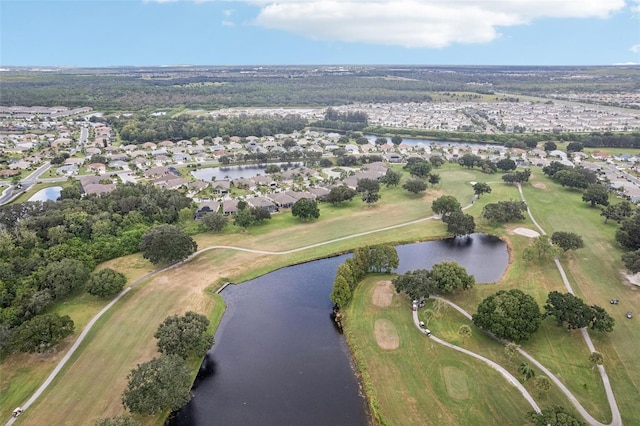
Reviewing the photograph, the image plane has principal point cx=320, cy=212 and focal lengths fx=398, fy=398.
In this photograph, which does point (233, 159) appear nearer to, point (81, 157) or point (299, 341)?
point (81, 157)

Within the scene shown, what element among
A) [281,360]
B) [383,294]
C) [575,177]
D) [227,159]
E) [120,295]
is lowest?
[281,360]

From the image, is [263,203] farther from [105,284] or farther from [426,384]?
[426,384]

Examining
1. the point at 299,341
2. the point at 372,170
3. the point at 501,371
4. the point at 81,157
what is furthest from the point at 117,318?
the point at 81,157

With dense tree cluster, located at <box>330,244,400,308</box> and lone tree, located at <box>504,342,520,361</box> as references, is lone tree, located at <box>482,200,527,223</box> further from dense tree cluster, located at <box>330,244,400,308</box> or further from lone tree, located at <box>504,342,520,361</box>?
lone tree, located at <box>504,342,520,361</box>

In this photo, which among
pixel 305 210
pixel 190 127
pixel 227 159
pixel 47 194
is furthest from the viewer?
pixel 190 127

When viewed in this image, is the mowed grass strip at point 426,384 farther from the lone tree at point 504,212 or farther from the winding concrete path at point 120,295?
the lone tree at point 504,212

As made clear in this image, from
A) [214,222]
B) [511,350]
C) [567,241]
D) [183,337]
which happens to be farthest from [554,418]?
[214,222]

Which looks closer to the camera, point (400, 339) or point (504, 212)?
point (400, 339)
